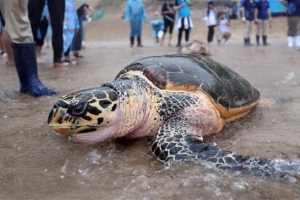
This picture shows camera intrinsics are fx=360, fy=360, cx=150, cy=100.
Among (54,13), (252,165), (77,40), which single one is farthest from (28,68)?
(77,40)

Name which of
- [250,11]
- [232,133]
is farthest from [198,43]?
[232,133]

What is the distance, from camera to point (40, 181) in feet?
5.16

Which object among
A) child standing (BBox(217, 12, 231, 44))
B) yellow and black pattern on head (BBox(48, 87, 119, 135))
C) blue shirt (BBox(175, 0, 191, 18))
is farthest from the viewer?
child standing (BBox(217, 12, 231, 44))

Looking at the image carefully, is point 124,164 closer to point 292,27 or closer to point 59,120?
point 59,120

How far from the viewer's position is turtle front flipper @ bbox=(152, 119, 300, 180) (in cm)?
155

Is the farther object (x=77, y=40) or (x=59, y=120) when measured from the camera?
(x=77, y=40)

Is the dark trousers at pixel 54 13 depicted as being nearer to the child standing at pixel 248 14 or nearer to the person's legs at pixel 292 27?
the person's legs at pixel 292 27

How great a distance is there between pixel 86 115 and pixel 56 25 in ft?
9.30

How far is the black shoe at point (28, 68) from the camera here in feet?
10.8

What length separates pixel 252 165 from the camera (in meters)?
1.58

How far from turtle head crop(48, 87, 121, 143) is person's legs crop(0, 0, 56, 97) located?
1.55 meters

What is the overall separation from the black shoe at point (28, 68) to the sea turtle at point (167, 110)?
130cm

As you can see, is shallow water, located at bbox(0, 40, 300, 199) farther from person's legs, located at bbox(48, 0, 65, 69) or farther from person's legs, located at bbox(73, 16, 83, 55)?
person's legs, located at bbox(73, 16, 83, 55)

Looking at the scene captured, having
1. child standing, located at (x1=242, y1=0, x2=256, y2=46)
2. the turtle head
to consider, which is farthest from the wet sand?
child standing, located at (x1=242, y1=0, x2=256, y2=46)
